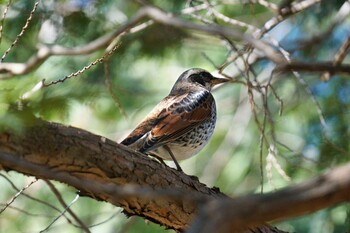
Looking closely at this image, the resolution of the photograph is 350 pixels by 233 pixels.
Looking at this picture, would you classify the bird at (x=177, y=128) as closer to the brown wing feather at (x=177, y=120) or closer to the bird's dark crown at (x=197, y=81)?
the brown wing feather at (x=177, y=120)

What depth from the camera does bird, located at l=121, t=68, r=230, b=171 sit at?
20.6 feet

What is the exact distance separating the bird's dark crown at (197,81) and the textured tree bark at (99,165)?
9.16ft

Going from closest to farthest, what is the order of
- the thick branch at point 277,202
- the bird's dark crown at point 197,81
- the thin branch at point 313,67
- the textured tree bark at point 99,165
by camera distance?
the thick branch at point 277,202
the thin branch at point 313,67
the textured tree bark at point 99,165
the bird's dark crown at point 197,81

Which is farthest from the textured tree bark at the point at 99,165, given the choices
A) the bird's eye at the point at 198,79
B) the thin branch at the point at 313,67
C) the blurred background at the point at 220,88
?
the bird's eye at the point at 198,79

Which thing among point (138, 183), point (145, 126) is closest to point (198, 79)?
point (145, 126)

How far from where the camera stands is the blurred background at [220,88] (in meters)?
6.18

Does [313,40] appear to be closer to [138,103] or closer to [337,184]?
[138,103]

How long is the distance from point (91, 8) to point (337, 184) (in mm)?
4687

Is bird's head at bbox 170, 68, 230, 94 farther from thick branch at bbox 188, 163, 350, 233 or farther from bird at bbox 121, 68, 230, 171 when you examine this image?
thick branch at bbox 188, 163, 350, 233

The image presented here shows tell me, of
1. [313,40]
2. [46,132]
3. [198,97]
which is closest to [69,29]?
[198,97]

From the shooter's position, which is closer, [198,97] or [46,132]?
[46,132]

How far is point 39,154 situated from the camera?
12.8 feet

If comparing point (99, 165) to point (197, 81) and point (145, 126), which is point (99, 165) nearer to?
point (145, 126)

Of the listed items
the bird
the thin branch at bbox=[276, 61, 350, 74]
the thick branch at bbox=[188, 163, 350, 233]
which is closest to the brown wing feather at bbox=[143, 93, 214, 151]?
the bird
